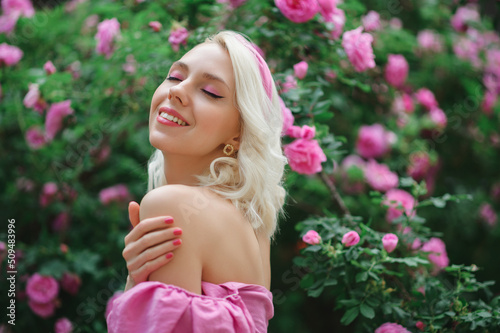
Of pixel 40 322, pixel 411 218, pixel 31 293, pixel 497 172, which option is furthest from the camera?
pixel 497 172

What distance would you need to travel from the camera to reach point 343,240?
75.5 inches

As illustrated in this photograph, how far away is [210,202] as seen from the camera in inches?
59.9

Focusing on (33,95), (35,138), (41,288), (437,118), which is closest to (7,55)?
(33,95)

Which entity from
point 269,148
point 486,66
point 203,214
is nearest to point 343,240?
point 269,148

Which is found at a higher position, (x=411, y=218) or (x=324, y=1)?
(x=324, y=1)

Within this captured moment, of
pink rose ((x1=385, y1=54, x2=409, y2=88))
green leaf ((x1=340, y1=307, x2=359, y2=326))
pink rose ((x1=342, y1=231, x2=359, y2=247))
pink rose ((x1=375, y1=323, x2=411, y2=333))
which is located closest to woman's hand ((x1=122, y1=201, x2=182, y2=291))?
pink rose ((x1=342, y1=231, x2=359, y2=247))

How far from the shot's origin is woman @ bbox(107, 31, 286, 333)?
4.57 feet

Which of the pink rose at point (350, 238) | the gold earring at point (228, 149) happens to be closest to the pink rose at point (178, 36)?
the gold earring at point (228, 149)

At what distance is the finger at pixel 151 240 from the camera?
1419 millimetres

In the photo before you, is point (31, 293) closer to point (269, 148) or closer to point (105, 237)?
point (105, 237)

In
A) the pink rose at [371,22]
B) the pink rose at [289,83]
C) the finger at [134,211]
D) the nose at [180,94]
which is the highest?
the nose at [180,94]

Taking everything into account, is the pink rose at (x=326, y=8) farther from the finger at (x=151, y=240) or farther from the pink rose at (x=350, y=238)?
the finger at (x=151, y=240)

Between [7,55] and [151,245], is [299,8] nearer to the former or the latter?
[151,245]

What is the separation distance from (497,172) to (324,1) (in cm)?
267
